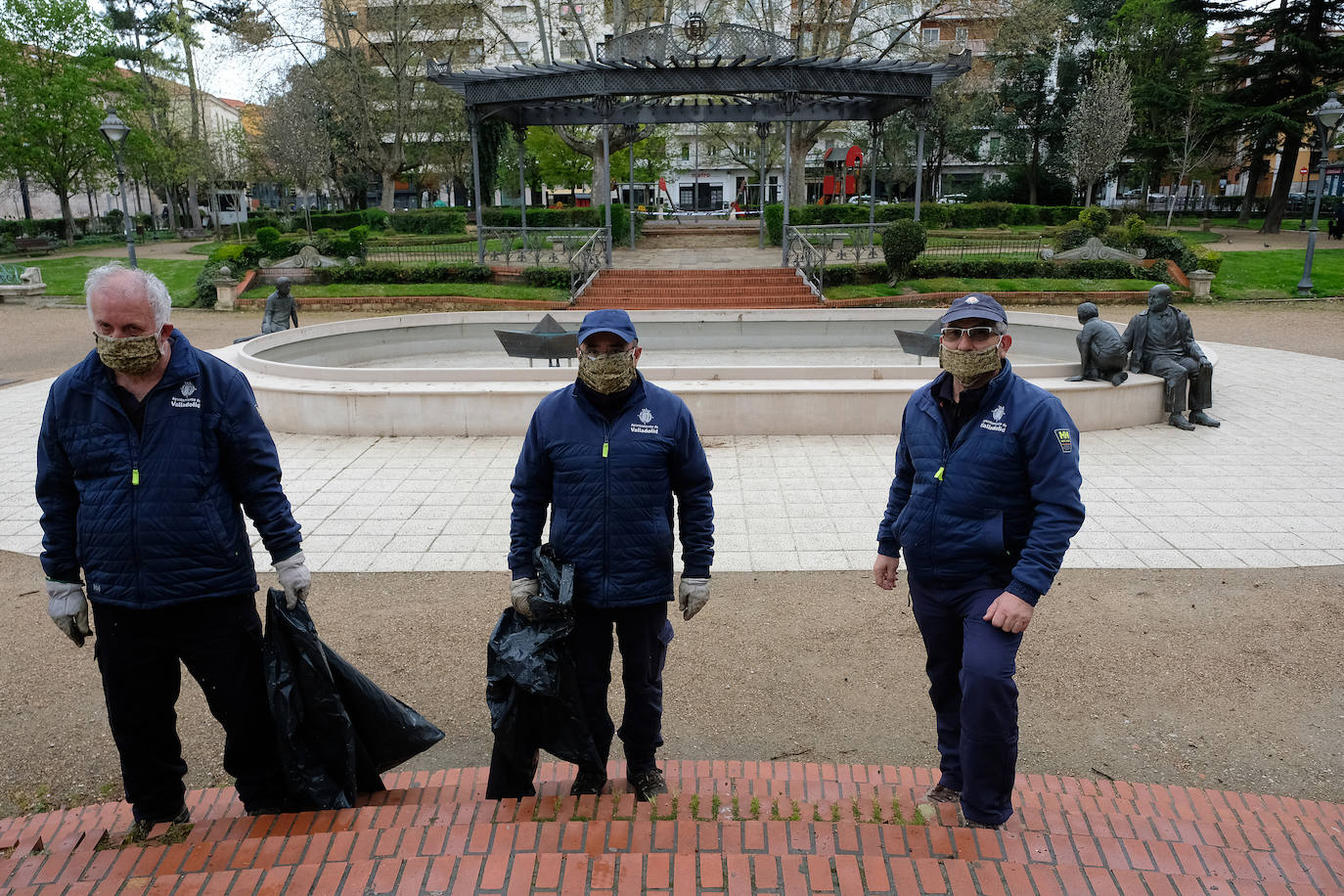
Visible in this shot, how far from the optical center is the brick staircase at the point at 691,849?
96.8 inches

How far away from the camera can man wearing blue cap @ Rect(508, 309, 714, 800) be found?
128 inches

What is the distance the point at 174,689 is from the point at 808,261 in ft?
65.4

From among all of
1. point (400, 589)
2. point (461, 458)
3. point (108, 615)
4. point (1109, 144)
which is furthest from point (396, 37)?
point (108, 615)

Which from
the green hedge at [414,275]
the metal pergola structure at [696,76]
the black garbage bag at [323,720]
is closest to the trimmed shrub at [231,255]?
the green hedge at [414,275]

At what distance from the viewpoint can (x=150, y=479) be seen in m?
2.98

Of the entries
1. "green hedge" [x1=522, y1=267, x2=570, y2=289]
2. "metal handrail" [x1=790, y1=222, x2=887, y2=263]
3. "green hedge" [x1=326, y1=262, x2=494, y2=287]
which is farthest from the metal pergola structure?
"metal handrail" [x1=790, y1=222, x2=887, y2=263]

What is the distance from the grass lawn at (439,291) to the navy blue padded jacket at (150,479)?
17354mm

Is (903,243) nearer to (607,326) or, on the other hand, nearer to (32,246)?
(607,326)

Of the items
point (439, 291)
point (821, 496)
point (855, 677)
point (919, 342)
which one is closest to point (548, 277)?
point (439, 291)

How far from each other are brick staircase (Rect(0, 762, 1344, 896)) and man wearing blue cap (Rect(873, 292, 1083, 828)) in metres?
0.38

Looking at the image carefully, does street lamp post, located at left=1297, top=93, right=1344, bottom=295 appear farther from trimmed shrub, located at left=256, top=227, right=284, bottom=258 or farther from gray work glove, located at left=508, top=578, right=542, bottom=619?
trimmed shrub, located at left=256, top=227, right=284, bottom=258

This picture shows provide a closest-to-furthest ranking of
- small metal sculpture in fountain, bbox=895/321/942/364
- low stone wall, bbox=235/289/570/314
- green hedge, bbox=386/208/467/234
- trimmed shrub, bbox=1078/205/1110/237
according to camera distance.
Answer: small metal sculpture in fountain, bbox=895/321/942/364 → low stone wall, bbox=235/289/570/314 → trimmed shrub, bbox=1078/205/1110/237 → green hedge, bbox=386/208/467/234

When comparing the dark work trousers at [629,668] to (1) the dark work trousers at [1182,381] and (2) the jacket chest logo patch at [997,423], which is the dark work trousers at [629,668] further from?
(1) the dark work trousers at [1182,381]

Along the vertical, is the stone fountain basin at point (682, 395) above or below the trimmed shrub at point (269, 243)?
below
